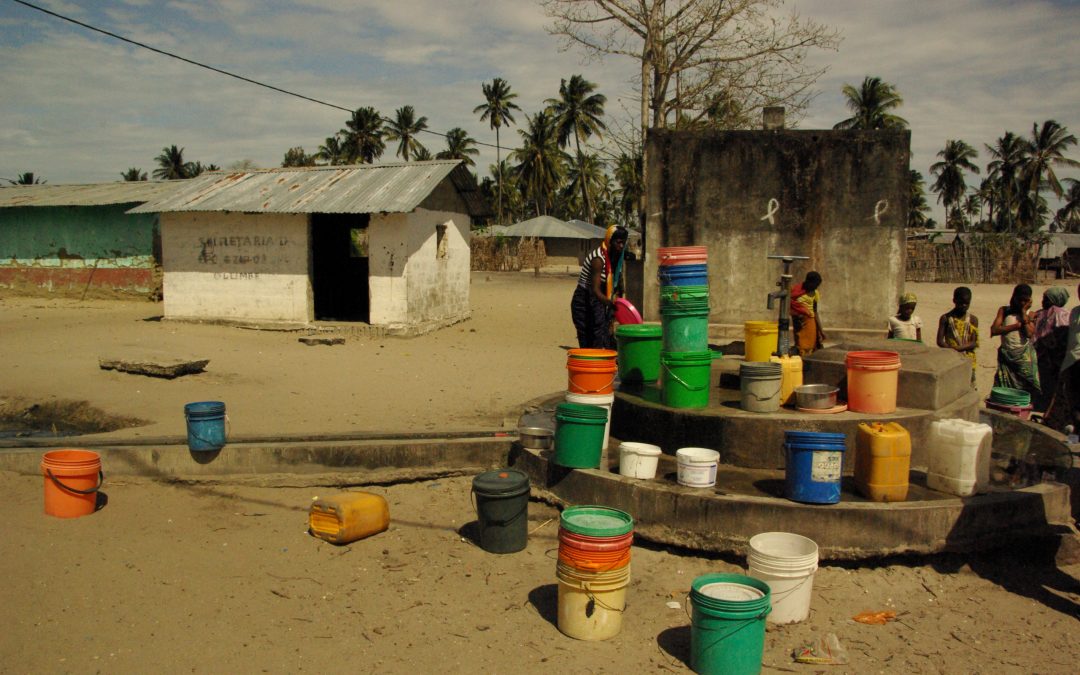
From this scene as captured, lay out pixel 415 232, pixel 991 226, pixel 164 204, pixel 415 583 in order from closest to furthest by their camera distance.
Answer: pixel 415 583
pixel 415 232
pixel 164 204
pixel 991 226

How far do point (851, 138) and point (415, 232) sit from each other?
8.20 metres

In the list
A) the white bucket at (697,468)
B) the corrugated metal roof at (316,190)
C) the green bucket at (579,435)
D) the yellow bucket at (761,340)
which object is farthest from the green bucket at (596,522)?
the corrugated metal roof at (316,190)

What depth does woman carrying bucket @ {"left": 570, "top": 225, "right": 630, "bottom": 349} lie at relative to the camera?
7.82 metres

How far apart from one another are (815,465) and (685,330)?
1.74 meters

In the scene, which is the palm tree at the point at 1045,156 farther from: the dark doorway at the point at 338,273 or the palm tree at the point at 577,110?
the dark doorway at the point at 338,273

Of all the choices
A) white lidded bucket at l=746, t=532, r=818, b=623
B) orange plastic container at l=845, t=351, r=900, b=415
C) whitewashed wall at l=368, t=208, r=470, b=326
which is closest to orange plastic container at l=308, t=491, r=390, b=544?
white lidded bucket at l=746, t=532, r=818, b=623

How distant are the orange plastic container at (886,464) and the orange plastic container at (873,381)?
73 centimetres

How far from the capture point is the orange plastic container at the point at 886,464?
17.1 feet

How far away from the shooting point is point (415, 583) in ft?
16.9

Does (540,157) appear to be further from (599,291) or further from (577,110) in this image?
(599,291)

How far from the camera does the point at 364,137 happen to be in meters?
54.5

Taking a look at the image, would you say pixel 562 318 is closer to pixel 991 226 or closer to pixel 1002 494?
pixel 1002 494

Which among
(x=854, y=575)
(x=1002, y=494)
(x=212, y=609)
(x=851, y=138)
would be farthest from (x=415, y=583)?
(x=851, y=138)

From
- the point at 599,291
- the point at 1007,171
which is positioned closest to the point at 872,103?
the point at 1007,171
